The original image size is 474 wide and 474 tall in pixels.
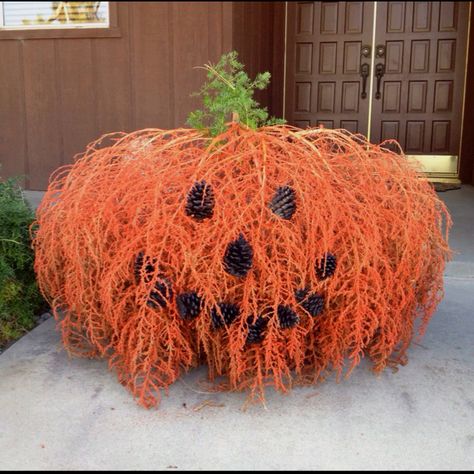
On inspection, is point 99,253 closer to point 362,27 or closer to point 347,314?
point 347,314

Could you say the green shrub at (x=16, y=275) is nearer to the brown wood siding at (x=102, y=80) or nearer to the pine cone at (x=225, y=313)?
the pine cone at (x=225, y=313)

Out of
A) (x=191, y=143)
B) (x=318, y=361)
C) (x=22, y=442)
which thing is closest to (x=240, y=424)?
(x=318, y=361)

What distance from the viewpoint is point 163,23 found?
19.1ft

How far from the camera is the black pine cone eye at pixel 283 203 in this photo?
1990 mm

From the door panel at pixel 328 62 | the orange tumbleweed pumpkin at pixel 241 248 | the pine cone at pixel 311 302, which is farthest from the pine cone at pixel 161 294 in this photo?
the door panel at pixel 328 62

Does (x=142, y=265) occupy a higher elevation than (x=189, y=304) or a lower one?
higher

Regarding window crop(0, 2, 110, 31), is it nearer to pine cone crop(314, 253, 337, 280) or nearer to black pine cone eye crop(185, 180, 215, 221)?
black pine cone eye crop(185, 180, 215, 221)

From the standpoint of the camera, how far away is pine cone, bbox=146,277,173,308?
6.78 feet

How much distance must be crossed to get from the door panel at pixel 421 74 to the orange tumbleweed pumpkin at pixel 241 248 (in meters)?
5.42

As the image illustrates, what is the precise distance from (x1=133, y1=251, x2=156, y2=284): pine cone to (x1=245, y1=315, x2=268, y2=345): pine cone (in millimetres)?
359

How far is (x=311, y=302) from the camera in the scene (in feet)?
6.99

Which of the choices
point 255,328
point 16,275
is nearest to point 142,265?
point 255,328

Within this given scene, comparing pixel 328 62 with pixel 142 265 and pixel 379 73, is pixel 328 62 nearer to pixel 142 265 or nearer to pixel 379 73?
pixel 379 73

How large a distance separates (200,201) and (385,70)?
20.1 feet
